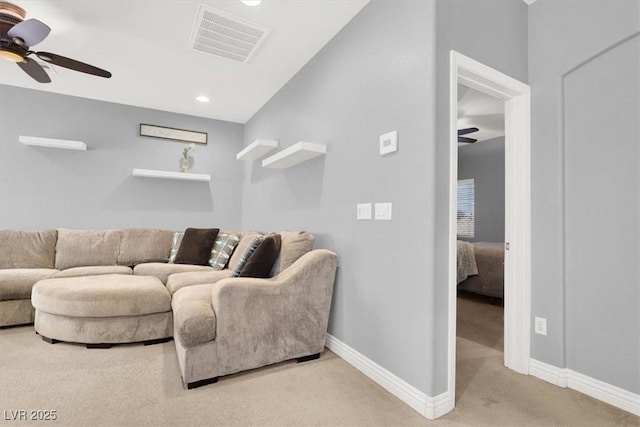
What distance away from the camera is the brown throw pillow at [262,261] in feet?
8.36

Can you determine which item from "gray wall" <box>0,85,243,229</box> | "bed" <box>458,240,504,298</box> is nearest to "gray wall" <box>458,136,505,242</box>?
"bed" <box>458,240,504,298</box>

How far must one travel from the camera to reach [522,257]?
7.42 feet

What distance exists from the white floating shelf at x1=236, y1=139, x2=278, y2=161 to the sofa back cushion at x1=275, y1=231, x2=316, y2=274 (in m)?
1.38

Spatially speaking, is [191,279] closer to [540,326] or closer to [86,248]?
[86,248]

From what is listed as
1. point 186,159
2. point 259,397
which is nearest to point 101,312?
point 259,397

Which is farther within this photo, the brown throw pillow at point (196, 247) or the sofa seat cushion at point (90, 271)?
the brown throw pillow at point (196, 247)

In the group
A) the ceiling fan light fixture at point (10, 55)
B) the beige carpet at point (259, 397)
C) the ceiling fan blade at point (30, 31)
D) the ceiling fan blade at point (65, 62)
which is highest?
the ceiling fan blade at point (30, 31)

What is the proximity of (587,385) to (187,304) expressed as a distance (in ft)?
8.46

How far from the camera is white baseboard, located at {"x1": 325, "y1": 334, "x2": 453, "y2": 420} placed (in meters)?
1.74

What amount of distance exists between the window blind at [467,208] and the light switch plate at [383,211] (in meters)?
4.96

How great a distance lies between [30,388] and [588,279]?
3.49 metres

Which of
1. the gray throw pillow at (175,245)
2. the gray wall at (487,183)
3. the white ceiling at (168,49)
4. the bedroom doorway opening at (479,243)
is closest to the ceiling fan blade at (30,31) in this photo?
the white ceiling at (168,49)

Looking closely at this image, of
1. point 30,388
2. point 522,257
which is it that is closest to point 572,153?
point 522,257

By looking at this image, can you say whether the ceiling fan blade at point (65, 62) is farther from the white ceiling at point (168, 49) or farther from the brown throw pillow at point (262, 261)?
the brown throw pillow at point (262, 261)
